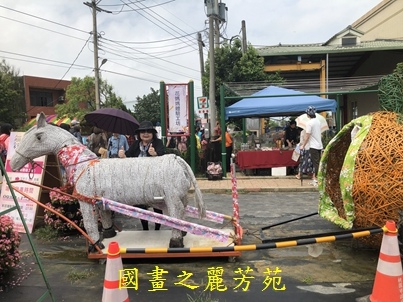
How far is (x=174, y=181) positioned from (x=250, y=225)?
2.37 meters

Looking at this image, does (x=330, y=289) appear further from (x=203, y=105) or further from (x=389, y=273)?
(x=203, y=105)

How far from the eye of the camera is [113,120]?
6191mm

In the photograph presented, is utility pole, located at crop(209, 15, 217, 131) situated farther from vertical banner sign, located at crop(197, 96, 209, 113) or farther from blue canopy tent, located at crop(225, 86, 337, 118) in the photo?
blue canopy tent, located at crop(225, 86, 337, 118)

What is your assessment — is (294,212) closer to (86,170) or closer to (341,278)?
(341,278)

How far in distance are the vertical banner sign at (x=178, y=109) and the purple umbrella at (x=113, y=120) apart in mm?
4324

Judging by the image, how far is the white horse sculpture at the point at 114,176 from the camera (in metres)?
4.45

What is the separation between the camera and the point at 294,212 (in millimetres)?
7207

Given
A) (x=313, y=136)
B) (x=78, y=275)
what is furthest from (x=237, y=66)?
(x=78, y=275)

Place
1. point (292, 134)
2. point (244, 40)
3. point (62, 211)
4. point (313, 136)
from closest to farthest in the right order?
point (62, 211)
point (313, 136)
point (292, 134)
point (244, 40)

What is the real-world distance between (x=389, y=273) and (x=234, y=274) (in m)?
1.63

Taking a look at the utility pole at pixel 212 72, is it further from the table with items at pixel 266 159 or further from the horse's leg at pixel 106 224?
the horse's leg at pixel 106 224

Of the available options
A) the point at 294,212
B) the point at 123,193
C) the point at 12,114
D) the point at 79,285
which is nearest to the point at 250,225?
the point at 294,212

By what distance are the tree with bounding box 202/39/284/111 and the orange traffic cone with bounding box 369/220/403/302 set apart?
55.5ft

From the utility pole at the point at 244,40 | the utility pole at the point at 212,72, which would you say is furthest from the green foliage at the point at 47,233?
the utility pole at the point at 244,40
